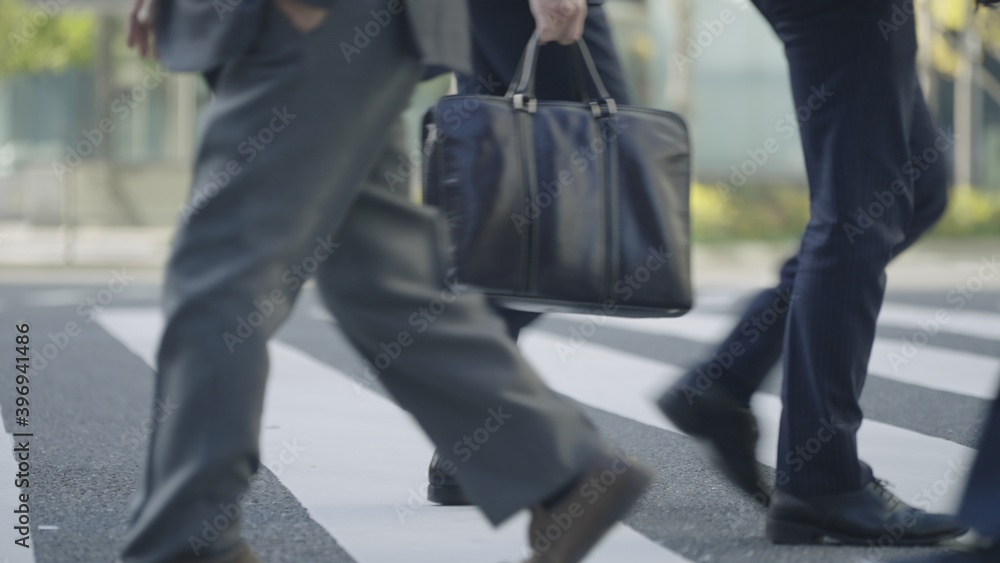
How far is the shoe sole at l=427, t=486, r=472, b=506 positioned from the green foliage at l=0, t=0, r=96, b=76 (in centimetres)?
1932

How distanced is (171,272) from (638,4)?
58.4ft

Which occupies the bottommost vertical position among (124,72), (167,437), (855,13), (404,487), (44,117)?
(44,117)

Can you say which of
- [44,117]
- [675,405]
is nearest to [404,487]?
[675,405]

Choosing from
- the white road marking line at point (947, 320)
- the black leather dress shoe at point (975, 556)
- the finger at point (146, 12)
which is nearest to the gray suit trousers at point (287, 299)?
the finger at point (146, 12)

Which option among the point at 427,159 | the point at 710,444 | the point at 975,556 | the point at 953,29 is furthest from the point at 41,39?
the point at 975,556

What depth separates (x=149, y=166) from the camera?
2117cm

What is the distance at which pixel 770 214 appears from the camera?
1742 cm

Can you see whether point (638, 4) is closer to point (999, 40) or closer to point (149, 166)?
point (999, 40)

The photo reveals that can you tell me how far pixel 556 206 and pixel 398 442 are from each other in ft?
5.40

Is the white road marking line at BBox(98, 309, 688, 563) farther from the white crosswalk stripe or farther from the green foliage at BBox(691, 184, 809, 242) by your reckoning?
the green foliage at BBox(691, 184, 809, 242)

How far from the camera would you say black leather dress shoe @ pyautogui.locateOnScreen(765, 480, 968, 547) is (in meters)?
2.66

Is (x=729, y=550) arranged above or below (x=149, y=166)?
above

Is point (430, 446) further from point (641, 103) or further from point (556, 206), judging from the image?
point (641, 103)

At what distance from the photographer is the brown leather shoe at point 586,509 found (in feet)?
6.97
